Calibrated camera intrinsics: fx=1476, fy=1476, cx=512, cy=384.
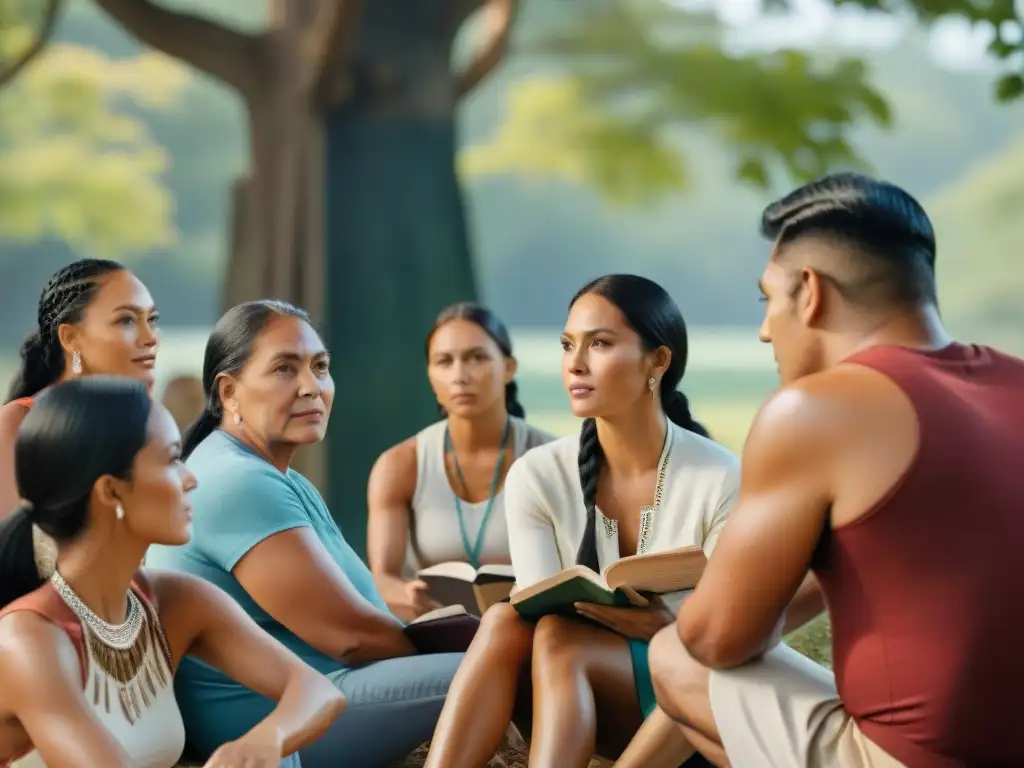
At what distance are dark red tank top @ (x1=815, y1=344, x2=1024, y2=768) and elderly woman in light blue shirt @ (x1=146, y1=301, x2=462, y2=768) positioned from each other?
136 centimetres

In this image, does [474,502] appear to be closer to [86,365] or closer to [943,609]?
[86,365]

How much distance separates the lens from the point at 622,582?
3111 millimetres

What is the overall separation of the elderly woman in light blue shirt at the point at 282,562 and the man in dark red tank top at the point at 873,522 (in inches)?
40.5

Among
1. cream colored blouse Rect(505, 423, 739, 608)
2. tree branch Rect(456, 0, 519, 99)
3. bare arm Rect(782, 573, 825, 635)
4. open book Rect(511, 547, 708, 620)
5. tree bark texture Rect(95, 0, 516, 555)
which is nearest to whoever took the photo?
open book Rect(511, 547, 708, 620)

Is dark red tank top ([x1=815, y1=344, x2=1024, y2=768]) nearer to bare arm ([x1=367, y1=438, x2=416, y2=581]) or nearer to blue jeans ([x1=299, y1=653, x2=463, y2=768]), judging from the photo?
blue jeans ([x1=299, y1=653, x2=463, y2=768])

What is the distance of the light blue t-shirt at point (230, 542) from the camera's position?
3.27 m

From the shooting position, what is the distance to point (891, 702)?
251 cm

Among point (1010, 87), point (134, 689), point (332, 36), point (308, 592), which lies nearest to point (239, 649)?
point (134, 689)

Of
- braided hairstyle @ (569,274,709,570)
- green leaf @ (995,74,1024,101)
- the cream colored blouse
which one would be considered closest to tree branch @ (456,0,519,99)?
green leaf @ (995,74,1024,101)

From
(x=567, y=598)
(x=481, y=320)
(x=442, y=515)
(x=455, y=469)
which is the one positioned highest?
(x=481, y=320)

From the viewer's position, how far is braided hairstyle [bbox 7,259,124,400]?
13.4 feet

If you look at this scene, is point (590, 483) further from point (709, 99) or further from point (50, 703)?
point (709, 99)

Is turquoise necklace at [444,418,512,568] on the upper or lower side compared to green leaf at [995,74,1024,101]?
A: lower

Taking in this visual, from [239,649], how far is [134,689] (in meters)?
0.25
